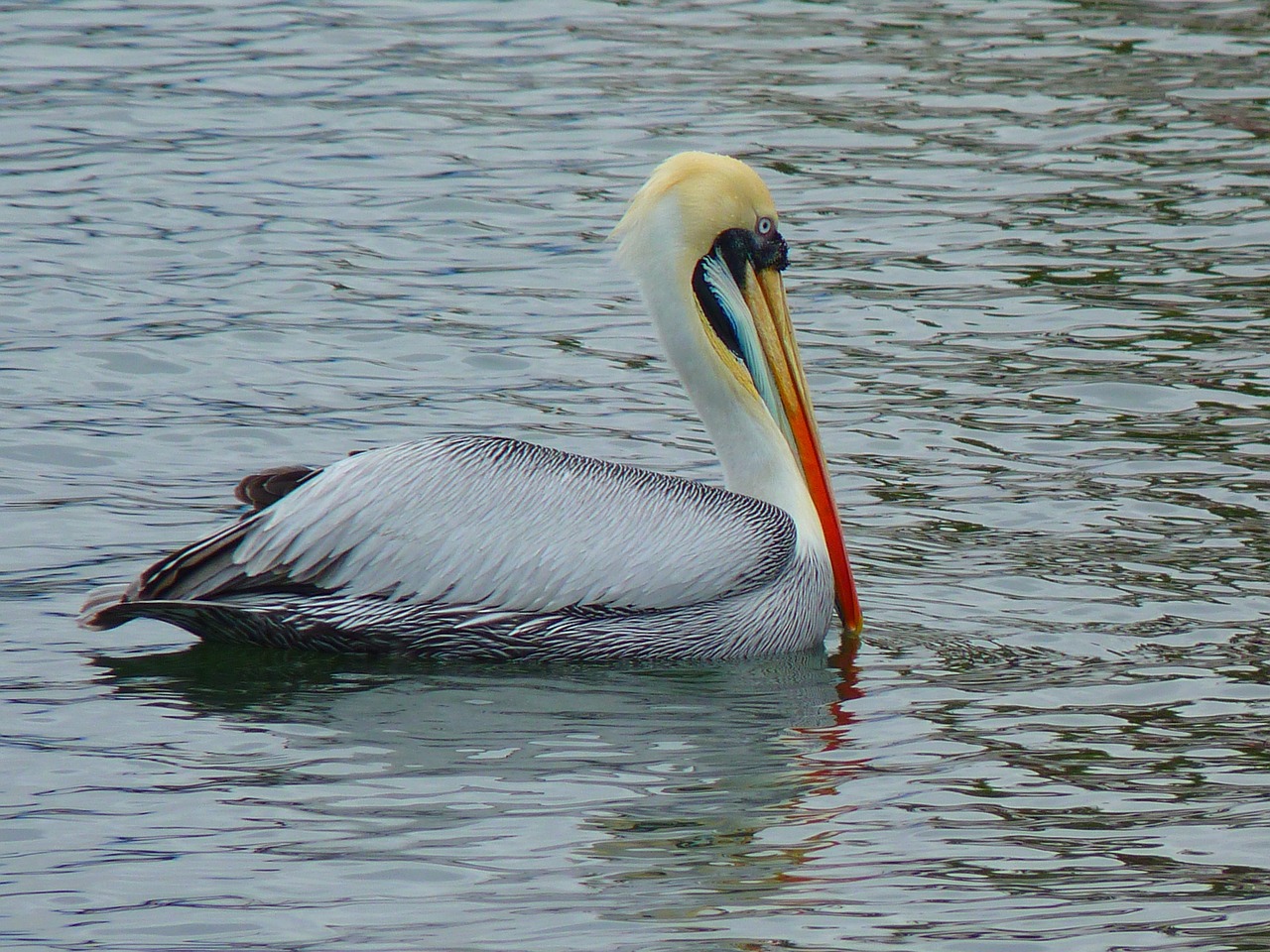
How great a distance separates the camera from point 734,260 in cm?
609

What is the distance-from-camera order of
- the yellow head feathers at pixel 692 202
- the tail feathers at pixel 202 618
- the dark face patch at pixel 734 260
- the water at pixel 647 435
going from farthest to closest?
1. the dark face patch at pixel 734 260
2. the yellow head feathers at pixel 692 202
3. the tail feathers at pixel 202 618
4. the water at pixel 647 435

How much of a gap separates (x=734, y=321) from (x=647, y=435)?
124 cm

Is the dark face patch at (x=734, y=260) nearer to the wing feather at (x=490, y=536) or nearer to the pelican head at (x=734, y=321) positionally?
the pelican head at (x=734, y=321)

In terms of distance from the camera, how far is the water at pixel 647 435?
414 centimetres

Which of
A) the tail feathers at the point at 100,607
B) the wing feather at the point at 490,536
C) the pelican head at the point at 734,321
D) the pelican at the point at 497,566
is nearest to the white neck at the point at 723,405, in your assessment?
the pelican head at the point at 734,321

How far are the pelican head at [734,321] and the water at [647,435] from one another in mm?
418

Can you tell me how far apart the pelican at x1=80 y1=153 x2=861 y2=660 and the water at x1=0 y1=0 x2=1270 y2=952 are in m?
0.12

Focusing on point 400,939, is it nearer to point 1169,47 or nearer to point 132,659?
point 132,659

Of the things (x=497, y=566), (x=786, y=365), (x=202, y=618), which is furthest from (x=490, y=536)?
(x=786, y=365)

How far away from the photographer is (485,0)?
13586 mm

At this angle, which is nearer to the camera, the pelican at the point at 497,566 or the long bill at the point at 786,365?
the pelican at the point at 497,566

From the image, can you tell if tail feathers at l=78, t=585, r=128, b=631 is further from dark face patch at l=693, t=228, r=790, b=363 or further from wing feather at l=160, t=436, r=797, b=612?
dark face patch at l=693, t=228, r=790, b=363

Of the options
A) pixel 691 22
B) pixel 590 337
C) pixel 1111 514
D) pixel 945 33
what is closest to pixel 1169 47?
pixel 945 33

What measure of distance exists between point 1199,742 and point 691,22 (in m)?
9.04
